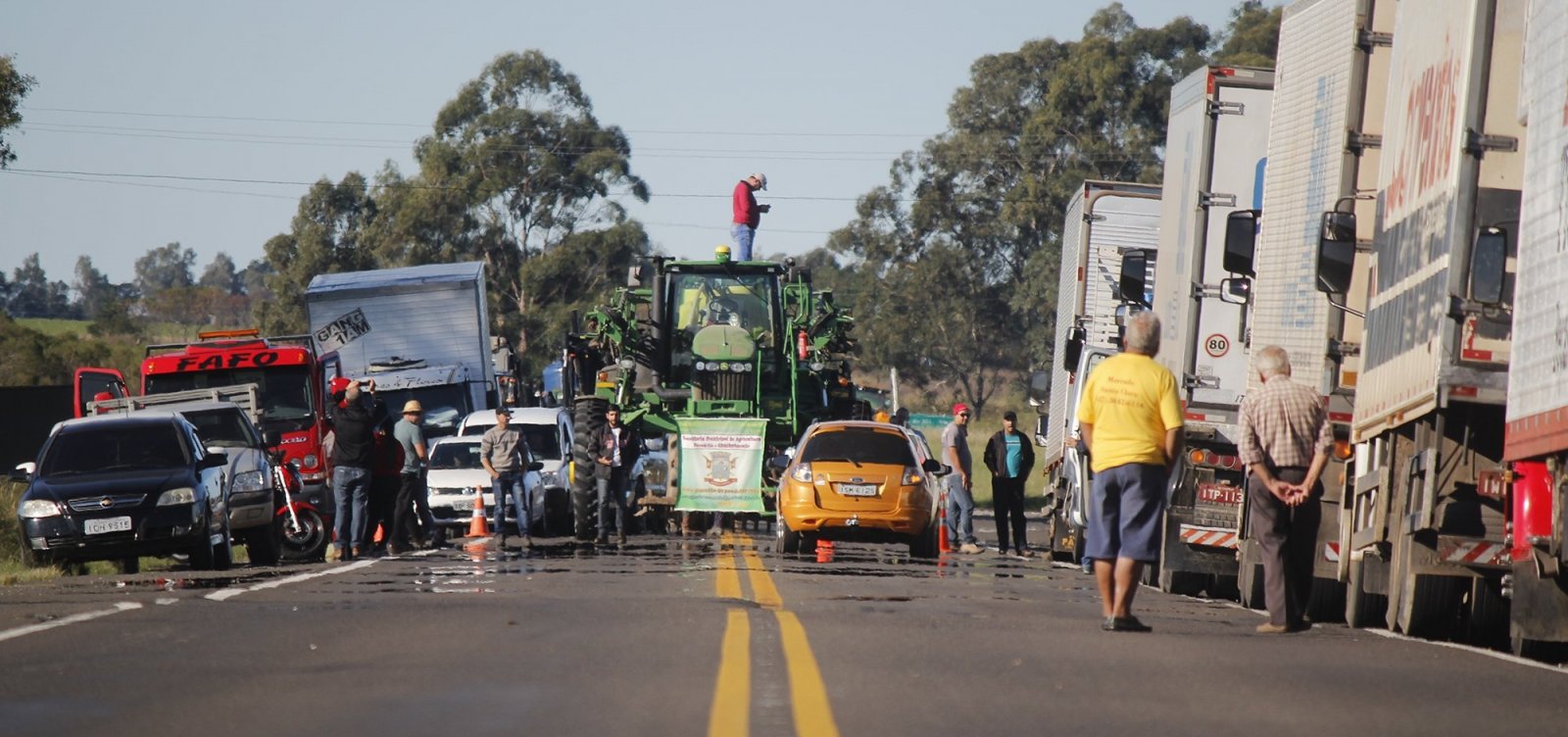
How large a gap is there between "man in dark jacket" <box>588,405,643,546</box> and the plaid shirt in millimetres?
13411

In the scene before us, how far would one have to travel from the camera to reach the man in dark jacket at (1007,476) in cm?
2644

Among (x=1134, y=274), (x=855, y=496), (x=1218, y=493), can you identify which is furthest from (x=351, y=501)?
(x=1218, y=493)

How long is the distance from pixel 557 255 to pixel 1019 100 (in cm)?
1457

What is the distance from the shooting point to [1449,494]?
39.1 feet

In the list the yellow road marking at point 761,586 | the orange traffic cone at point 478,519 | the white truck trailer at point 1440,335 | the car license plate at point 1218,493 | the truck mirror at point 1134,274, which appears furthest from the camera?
the orange traffic cone at point 478,519

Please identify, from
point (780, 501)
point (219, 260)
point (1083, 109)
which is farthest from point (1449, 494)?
point (219, 260)

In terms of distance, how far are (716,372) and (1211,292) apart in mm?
9851

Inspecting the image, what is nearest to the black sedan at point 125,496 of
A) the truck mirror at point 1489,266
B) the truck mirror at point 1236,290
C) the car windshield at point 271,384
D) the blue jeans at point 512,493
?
the blue jeans at point 512,493

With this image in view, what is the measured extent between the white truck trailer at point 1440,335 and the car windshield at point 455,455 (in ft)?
59.1

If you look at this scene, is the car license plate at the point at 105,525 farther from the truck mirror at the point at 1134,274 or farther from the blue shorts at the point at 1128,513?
the blue shorts at the point at 1128,513

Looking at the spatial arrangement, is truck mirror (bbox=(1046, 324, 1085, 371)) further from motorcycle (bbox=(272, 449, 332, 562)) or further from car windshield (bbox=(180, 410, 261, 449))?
car windshield (bbox=(180, 410, 261, 449))

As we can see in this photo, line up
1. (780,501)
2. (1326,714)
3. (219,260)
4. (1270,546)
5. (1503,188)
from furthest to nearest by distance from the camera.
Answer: (219,260), (780,501), (1270,546), (1503,188), (1326,714)

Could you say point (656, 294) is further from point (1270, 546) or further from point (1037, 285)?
point (1037, 285)

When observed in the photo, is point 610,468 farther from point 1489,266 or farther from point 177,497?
point 1489,266
